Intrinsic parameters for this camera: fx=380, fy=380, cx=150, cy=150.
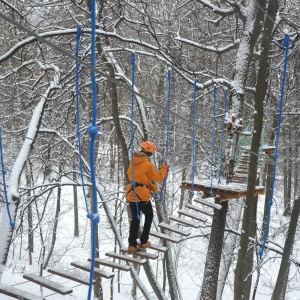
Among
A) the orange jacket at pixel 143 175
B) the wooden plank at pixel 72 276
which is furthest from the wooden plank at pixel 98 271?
the orange jacket at pixel 143 175

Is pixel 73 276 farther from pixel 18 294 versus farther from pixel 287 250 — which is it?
pixel 287 250

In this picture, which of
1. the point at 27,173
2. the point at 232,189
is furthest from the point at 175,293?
the point at 27,173

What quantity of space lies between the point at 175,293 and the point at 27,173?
328 inches

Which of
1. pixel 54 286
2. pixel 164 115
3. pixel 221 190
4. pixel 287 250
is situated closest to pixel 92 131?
pixel 54 286

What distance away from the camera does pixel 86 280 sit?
410 cm

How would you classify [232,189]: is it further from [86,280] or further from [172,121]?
[172,121]

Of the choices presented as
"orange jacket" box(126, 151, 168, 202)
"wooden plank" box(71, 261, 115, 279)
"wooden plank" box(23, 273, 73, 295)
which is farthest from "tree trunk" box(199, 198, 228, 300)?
"wooden plank" box(23, 273, 73, 295)

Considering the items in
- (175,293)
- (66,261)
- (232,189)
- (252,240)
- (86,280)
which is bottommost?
(66,261)

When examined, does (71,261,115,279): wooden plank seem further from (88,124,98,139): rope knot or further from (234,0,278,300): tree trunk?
(88,124,98,139): rope knot

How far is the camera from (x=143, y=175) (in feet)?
16.4

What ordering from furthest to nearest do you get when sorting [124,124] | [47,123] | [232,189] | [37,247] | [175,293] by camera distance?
[37,247] → [124,124] → [47,123] → [175,293] → [232,189]

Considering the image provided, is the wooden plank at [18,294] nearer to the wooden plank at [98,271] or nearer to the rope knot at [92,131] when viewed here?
the wooden plank at [98,271]

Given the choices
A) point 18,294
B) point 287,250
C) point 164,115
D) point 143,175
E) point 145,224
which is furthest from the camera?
point 164,115

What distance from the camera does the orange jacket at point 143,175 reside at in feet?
16.5
